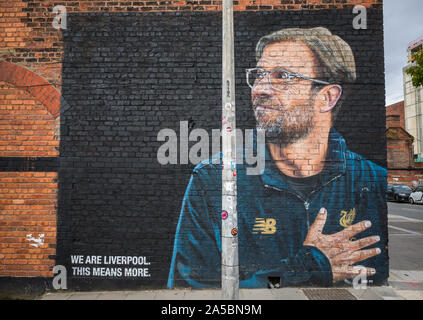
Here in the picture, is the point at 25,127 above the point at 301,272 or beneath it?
above

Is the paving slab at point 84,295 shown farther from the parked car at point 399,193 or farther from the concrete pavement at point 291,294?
the parked car at point 399,193

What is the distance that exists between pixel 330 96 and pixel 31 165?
6.28 metres

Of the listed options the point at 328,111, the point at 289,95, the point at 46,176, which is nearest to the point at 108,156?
the point at 46,176

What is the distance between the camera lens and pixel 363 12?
5422mm

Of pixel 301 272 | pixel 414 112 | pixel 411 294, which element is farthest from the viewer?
pixel 414 112

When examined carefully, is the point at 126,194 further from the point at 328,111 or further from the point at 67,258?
the point at 328,111

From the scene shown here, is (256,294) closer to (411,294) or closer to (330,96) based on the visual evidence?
(411,294)

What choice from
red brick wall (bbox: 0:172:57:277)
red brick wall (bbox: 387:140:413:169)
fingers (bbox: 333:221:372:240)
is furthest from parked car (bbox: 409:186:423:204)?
red brick wall (bbox: 0:172:57:277)

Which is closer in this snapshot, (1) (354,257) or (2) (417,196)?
(1) (354,257)

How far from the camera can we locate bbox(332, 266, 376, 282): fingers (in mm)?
5191

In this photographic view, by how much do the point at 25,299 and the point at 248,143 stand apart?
519 centimetres

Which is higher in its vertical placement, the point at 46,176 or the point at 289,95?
the point at 289,95

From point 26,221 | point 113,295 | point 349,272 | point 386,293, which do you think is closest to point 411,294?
point 386,293

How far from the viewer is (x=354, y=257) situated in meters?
5.24
